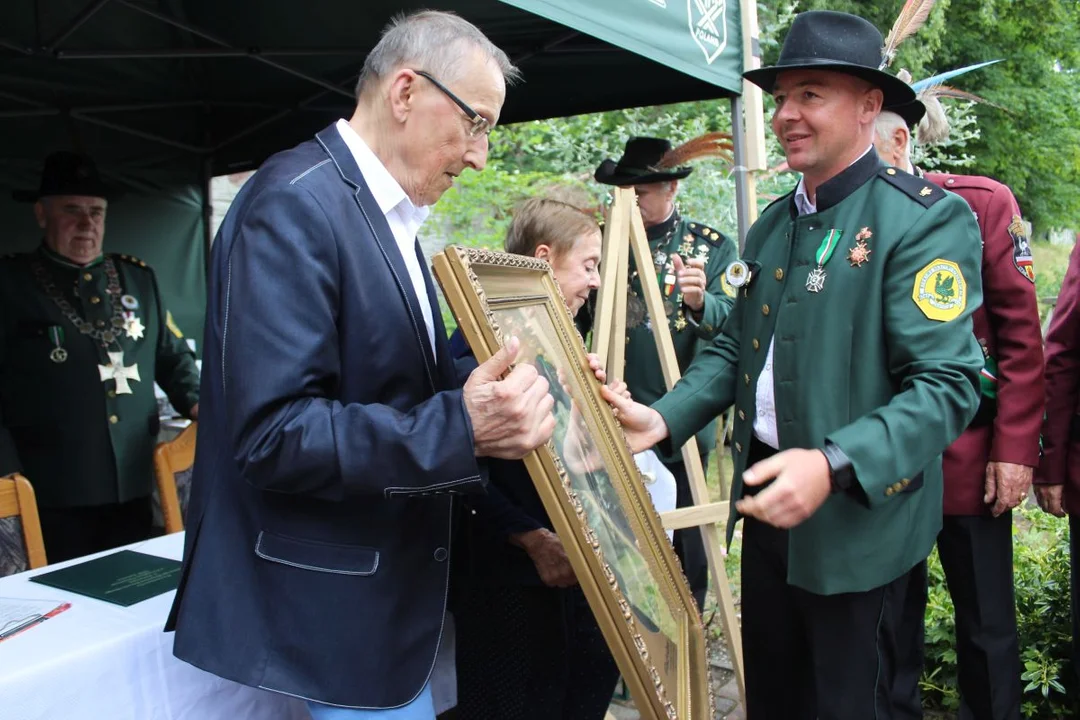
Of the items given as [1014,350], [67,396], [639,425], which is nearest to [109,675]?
[639,425]

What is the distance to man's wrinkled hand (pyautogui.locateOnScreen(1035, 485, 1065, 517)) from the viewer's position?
8.57 feet

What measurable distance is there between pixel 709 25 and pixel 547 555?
2644mm

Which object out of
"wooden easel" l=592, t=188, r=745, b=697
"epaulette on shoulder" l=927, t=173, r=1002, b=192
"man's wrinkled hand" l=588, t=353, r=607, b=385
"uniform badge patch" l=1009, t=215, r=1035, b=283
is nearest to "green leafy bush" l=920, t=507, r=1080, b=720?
"wooden easel" l=592, t=188, r=745, b=697

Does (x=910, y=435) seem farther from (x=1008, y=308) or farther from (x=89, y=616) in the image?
(x=89, y=616)

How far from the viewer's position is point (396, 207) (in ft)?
5.23

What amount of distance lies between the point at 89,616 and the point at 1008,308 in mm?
2622

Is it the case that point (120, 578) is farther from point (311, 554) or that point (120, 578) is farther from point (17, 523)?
point (311, 554)

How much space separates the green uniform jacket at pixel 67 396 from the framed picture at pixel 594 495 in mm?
2337

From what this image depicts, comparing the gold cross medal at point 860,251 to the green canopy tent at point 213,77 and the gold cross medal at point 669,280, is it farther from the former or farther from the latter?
the gold cross medal at point 669,280

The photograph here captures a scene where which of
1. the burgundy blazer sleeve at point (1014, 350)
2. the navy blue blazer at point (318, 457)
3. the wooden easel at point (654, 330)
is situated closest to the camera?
the navy blue blazer at point (318, 457)

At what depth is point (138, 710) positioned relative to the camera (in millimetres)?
1680

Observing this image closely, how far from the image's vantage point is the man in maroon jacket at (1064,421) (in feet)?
8.54

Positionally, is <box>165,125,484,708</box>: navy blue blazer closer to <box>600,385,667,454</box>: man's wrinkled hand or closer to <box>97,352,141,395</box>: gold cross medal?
<box>600,385,667,454</box>: man's wrinkled hand

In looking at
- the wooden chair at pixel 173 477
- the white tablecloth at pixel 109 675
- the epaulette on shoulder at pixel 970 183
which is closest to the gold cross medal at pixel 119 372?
the wooden chair at pixel 173 477
